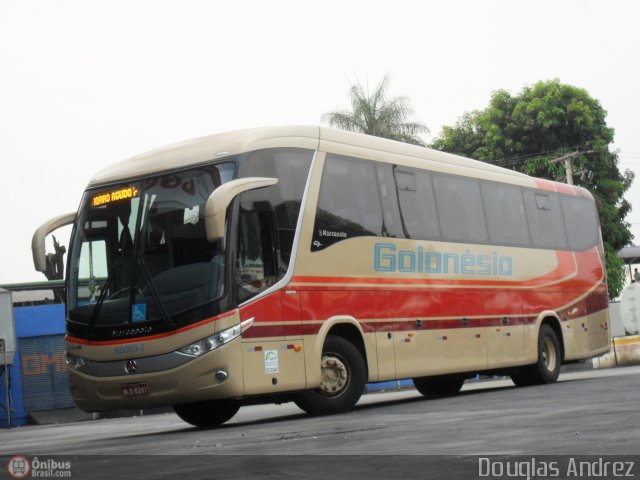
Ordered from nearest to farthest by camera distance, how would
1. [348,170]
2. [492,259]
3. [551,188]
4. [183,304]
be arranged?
[183,304] < [348,170] < [492,259] < [551,188]

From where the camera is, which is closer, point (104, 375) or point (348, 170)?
point (104, 375)

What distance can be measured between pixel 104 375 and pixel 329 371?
282 centimetres

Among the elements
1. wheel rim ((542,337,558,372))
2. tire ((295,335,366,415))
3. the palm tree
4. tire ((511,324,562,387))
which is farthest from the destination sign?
the palm tree

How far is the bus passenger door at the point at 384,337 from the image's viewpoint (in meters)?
15.3

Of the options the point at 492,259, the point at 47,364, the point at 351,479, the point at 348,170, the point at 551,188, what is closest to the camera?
the point at 351,479

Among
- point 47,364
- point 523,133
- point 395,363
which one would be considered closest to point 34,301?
point 47,364

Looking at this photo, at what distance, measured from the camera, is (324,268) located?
47.3ft

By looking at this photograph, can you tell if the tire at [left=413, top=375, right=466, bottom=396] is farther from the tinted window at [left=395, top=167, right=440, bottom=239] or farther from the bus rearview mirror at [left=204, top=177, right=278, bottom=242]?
the bus rearview mirror at [left=204, top=177, right=278, bottom=242]

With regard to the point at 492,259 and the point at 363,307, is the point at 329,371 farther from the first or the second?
the point at 492,259

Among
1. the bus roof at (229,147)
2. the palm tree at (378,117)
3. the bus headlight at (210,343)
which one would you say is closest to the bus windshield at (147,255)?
the bus roof at (229,147)

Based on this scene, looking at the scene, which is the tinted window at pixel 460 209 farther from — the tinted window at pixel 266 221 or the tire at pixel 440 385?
the tinted window at pixel 266 221

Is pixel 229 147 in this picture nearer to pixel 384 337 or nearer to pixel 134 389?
pixel 134 389

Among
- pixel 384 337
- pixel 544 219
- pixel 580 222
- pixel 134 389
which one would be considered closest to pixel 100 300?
pixel 134 389

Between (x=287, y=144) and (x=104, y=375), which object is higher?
(x=287, y=144)
